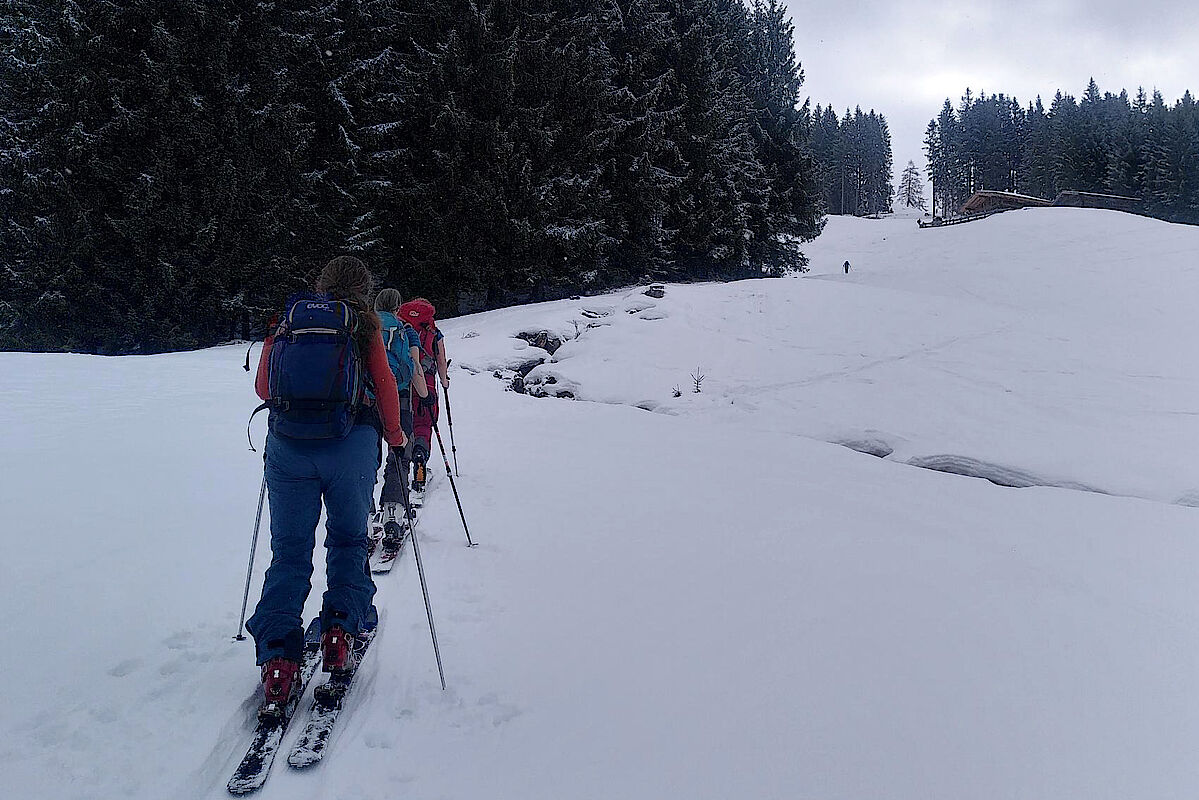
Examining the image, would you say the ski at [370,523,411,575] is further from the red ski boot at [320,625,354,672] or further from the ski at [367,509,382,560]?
the red ski boot at [320,625,354,672]

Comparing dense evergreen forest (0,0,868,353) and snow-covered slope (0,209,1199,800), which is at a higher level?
dense evergreen forest (0,0,868,353)

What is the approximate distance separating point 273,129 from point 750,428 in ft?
52.2

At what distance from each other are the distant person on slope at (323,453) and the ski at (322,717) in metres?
0.08

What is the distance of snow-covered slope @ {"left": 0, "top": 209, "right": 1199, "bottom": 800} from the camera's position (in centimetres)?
289

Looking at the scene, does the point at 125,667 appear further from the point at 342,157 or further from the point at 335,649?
the point at 342,157

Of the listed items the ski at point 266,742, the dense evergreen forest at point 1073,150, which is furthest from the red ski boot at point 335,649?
the dense evergreen forest at point 1073,150

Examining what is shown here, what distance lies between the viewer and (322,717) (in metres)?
3.03

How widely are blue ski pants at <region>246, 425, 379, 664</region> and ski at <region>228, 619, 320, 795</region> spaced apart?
231 millimetres

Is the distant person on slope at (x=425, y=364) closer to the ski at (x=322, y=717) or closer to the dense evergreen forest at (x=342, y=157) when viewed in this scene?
the ski at (x=322, y=717)

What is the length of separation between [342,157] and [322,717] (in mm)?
20095

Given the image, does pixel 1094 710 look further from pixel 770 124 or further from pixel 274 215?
pixel 770 124

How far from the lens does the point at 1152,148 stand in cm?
5650

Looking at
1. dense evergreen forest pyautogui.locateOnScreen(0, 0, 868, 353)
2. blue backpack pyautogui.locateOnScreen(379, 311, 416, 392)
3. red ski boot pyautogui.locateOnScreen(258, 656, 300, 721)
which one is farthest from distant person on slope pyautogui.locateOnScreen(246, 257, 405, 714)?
dense evergreen forest pyautogui.locateOnScreen(0, 0, 868, 353)

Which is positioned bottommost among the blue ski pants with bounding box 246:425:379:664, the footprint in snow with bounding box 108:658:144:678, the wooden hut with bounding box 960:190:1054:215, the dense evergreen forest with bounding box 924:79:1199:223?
the footprint in snow with bounding box 108:658:144:678
